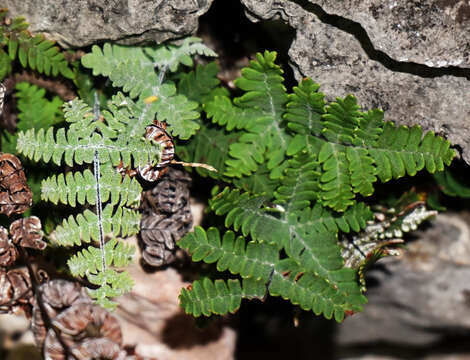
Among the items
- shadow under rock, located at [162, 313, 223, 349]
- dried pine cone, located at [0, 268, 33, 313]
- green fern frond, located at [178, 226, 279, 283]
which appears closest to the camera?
green fern frond, located at [178, 226, 279, 283]

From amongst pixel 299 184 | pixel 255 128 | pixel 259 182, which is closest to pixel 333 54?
pixel 255 128

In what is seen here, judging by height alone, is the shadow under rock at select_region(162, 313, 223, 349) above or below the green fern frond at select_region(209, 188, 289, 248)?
below

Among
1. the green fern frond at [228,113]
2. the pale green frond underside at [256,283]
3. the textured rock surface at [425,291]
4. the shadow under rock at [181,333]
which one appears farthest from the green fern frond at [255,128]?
the textured rock surface at [425,291]

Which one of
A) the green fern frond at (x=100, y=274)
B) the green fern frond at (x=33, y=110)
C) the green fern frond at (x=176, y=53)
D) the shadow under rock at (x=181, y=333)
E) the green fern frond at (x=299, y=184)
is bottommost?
the shadow under rock at (x=181, y=333)

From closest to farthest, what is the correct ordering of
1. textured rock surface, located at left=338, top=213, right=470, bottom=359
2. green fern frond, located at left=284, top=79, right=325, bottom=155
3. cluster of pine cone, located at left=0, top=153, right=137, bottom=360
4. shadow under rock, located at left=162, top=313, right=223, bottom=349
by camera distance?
green fern frond, located at left=284, top=79, right=325, bottom=155
cluster of pine cone, located at left=0, top=153, right=137, bottom=360
shadow under rock, located at left=162, top=313, right=223, bottom=349
textured rock surface, located at left=338, top=213, right=470, bottom=359

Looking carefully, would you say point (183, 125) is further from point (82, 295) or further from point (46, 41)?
point (82, 295)

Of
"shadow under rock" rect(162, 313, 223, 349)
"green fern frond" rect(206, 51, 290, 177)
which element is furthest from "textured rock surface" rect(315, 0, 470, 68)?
"shadow under rock" rect(162, 313, 223, 349)

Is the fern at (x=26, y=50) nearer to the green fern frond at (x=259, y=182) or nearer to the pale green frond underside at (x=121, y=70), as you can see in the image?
the pale green frond underside at (x=121, y=70)

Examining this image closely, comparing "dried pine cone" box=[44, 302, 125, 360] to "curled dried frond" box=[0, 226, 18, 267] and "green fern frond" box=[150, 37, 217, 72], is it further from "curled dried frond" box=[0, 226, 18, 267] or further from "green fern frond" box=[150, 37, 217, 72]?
"green fern frond" box=[150, 37, 217, 72]
